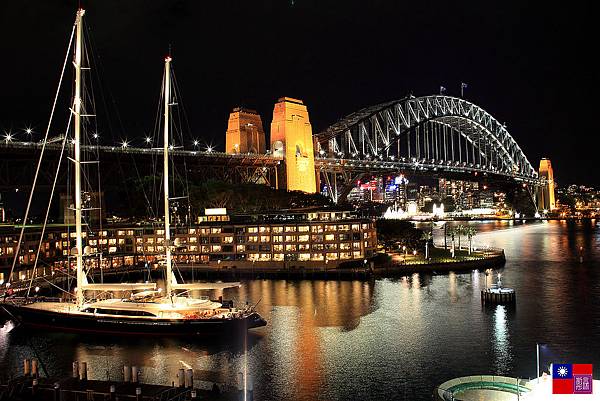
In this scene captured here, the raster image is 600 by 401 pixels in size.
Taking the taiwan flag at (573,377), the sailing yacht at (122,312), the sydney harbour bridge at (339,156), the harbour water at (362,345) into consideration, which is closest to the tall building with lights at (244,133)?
the sydney harbour bridge at (339,156)

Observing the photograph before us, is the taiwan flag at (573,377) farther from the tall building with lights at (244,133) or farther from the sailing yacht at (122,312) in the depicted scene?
the tall building with lights at (244,133)

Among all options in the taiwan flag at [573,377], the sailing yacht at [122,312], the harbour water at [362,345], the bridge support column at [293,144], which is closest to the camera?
the taiwan flag at [573,377]

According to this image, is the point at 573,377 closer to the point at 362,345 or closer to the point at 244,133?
the point at 362,345

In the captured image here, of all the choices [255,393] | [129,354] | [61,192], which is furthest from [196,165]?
[255,393]

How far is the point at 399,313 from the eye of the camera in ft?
101

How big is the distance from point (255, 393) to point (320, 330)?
852 centimetres

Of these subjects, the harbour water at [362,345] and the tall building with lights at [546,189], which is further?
the tall building with lights at [546,189]

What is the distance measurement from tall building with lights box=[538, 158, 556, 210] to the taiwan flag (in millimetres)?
145218

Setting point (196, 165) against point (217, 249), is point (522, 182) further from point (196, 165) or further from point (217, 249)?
point (217, 249)

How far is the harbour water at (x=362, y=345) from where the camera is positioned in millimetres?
20438

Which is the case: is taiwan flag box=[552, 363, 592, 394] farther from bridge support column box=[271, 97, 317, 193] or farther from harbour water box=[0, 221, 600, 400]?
bridge support column box=[271, 97, 317, 193]

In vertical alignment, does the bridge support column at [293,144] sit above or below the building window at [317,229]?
above

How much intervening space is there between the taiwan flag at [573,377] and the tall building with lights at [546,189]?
14522 centimetres

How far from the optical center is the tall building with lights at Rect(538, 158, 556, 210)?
147m
